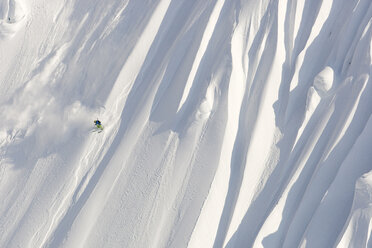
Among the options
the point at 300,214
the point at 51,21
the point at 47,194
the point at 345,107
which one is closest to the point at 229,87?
the point at 345,107

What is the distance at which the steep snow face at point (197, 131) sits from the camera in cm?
1032

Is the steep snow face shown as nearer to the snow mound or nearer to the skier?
the snow mound

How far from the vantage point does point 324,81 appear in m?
11.0

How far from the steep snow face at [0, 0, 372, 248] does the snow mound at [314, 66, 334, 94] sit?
2 centimetres

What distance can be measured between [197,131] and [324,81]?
3.12 meters

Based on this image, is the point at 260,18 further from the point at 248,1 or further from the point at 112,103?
the point at 112,103

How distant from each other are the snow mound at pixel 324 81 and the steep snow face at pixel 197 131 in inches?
1.0

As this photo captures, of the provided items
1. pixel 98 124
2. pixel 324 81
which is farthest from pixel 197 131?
pixel 324 81

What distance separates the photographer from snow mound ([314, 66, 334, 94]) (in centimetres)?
1098

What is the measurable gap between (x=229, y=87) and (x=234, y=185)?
231 centimetres

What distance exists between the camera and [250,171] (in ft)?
35.7

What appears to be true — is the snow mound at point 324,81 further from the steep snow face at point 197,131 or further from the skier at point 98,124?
the skier at point 98,124

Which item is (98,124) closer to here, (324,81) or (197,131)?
(197,131)

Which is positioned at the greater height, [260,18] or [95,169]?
[260,18]
